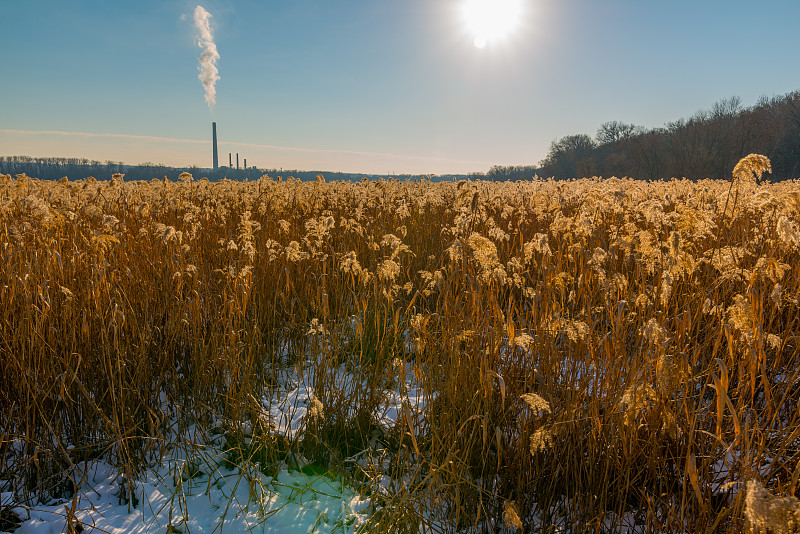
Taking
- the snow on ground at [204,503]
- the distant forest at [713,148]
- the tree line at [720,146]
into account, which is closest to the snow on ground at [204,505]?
the snow on ground at [204,503]

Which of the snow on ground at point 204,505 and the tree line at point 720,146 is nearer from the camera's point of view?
the snow on ground at point 204,505

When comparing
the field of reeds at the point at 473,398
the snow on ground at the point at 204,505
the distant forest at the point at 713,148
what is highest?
the distant forest at the point at 713,148

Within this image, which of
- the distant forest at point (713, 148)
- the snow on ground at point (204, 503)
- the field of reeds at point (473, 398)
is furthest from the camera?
the distant forest at point (713, 148)

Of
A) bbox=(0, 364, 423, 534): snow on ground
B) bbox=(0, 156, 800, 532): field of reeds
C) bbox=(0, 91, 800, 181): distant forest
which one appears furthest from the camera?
bbox=(0, 91, 800, 181): distant forest

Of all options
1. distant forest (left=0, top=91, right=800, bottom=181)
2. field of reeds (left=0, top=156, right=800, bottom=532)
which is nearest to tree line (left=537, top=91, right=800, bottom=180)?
distant forest (left=0, top=91, right=800, bottom=181)

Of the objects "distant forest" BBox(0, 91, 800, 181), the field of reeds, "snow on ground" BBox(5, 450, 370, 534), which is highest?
"distant forest" BBox(0, 91, 800, 181)

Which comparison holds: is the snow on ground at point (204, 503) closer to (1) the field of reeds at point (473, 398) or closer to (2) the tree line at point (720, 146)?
(1) the field of reeds at point (473, 398)

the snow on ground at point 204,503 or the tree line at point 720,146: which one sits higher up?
the tree line at point 720,146

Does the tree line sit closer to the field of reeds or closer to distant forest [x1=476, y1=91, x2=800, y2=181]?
distant forest [x1=476, y1=91, x2=800, y2=181]

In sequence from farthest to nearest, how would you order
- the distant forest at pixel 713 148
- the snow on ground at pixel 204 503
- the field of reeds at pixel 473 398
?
the distant forest at pixel 713 148, the snow on ground at pixel 204 503, the field of reeds at pixel 473 398

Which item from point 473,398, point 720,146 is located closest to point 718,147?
point 720,146

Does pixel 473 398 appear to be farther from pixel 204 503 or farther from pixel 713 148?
pixel 713 148

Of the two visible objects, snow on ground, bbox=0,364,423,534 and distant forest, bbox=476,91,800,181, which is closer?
A: snow on ground, bbox=0,364,423,534

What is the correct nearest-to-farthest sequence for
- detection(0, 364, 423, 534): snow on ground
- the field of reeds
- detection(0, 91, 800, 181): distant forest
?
the field of reeds < detection(0, 364, 423, 534): snow on ground < detection(0, 91, 800, 181): distant forest
